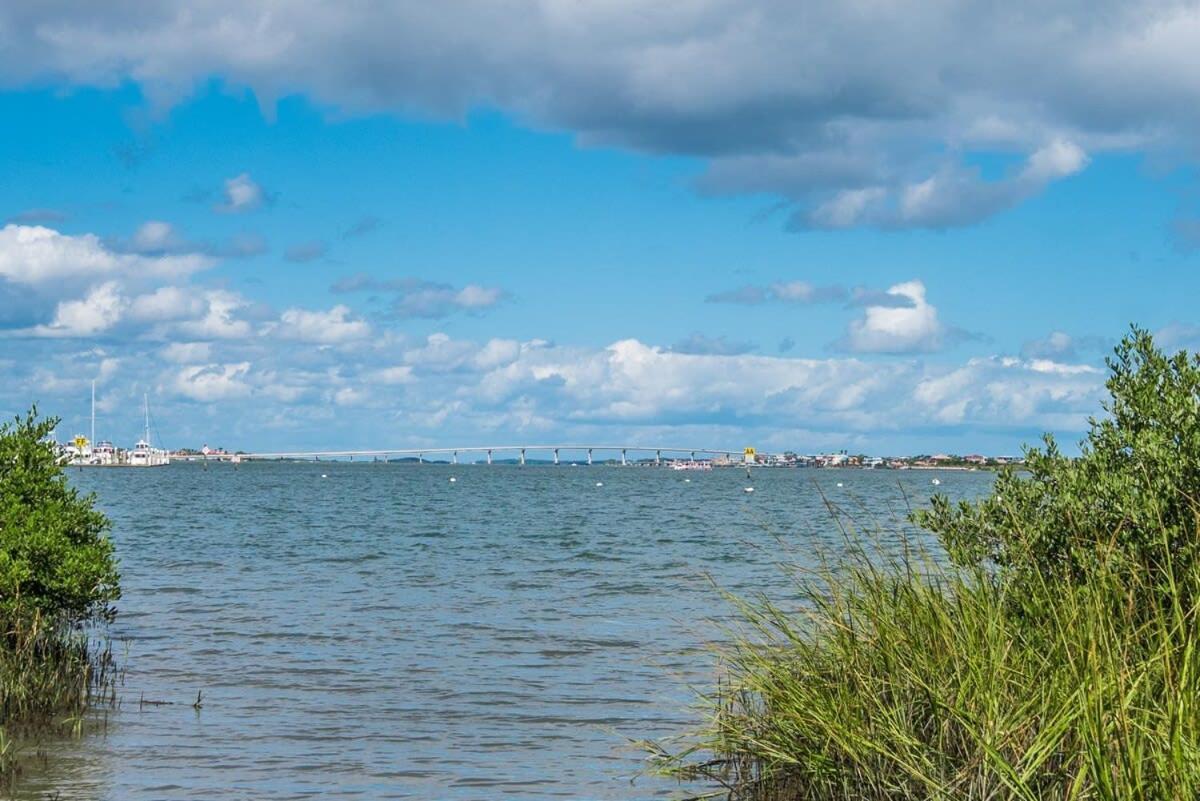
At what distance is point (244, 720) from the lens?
15227 millimetres

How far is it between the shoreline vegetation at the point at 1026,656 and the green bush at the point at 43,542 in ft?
27.1

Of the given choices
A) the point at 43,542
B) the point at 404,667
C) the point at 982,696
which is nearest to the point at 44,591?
the point at 43,542

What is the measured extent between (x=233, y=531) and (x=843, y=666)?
47.1 meters

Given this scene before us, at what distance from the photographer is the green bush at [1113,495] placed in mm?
9977

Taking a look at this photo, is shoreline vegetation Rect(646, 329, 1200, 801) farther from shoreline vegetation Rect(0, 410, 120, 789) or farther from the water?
shoreline vegetation Rect(0, 410, 120, 789)

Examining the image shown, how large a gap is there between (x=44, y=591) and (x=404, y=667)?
589cm

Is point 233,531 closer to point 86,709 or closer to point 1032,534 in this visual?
point 86,709

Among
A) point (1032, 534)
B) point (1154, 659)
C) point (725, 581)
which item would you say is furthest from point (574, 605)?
point (1154, 659)

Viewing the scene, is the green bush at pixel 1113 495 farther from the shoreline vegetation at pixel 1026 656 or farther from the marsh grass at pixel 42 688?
the marsh grass at pixel 42 688

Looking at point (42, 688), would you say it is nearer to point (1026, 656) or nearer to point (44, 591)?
point (44, 591)

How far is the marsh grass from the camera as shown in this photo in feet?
43.9

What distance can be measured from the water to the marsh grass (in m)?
0.39

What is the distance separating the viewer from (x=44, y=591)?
15383mm

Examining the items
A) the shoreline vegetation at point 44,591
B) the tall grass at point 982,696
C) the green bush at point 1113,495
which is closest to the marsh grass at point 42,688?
the shoreline vegetation at point 44,591
